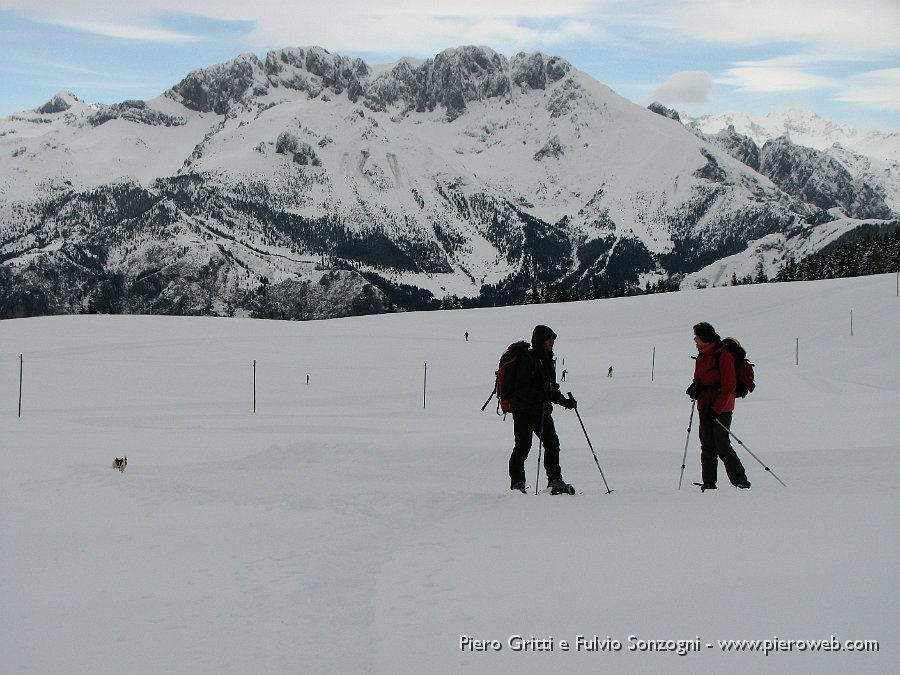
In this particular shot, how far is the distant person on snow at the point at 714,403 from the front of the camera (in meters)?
10.7

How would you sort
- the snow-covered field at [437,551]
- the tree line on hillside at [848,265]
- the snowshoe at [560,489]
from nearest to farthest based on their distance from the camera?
the snow-covered field at [437,551] < the snowshoe at [560,489] < the tree line on hillside at [848,265]

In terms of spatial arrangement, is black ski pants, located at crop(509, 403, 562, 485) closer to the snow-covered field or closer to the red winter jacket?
the snow-covered field

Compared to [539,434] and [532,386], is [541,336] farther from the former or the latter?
[539,434]

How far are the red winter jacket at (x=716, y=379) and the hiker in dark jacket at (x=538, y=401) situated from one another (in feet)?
6.64

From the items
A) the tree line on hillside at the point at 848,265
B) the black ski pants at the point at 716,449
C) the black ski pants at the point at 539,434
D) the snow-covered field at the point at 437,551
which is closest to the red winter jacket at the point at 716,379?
the black ski pants at the point at 716,449

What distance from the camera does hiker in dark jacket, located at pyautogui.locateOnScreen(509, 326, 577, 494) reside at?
1067cm

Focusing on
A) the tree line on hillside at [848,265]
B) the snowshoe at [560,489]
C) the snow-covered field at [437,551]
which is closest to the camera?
the snow-covered field at [437,551]

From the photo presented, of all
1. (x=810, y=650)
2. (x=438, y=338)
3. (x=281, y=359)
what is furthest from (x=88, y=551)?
(x=438, y=338)

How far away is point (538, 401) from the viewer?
35.1 ft

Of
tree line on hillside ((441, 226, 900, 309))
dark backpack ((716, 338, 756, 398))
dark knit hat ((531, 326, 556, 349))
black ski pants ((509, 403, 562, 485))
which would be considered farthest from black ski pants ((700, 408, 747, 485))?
tree line on hillside ((441, 226, 900, 309))

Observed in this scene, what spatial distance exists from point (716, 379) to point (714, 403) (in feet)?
1.21

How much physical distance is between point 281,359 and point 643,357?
1075 inches

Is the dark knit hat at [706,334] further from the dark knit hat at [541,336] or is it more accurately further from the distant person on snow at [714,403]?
the dark knit hat at [541,336]

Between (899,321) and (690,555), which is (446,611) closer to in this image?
(690,555)
